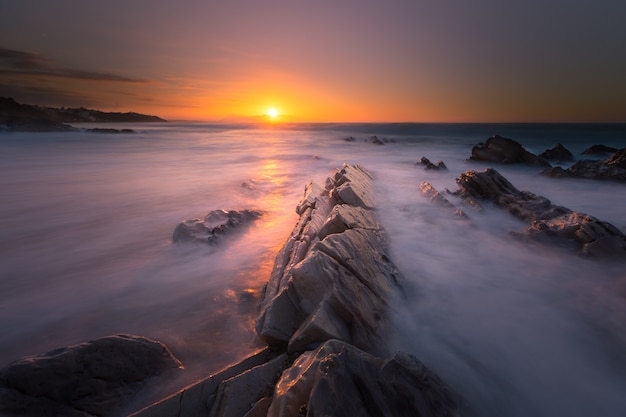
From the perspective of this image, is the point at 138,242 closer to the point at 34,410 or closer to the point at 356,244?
the point at 34,410

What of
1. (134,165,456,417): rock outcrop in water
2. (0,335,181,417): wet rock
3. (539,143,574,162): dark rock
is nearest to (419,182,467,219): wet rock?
(134,165,456,417): rock outcrop in water

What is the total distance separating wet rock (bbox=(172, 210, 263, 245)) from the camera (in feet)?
23.8

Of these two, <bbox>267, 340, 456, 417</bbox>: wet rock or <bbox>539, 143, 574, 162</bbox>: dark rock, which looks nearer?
<bbox>267, 340, 456, 417</bbox>: wet rock

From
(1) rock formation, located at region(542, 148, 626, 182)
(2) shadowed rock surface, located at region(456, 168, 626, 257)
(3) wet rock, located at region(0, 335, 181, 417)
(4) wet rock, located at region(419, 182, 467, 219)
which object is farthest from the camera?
(1) rock formation, located at region(542, 148, 626, 182)

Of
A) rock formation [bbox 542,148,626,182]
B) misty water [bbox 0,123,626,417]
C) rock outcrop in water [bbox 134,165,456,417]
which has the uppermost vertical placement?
rock formation [bbox 542,148,626,182]

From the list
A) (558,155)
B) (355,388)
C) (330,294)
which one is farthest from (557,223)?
(558,155)

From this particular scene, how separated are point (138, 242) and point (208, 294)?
3.65 m

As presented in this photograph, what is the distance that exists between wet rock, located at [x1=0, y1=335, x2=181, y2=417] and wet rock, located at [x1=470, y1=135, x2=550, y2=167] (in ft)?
73.5

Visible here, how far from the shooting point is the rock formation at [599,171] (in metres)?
13.1

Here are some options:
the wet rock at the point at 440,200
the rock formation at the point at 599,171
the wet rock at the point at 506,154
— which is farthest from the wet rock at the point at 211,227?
the wet rock at the point at 506,154

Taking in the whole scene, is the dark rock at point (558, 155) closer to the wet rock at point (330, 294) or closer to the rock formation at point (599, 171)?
the rock formation at point (599, 171)

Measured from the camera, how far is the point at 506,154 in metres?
19.6

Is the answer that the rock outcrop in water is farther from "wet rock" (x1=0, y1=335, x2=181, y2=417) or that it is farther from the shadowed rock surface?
the shadowed rock surface

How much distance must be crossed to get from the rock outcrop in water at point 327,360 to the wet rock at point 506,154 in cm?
1886
